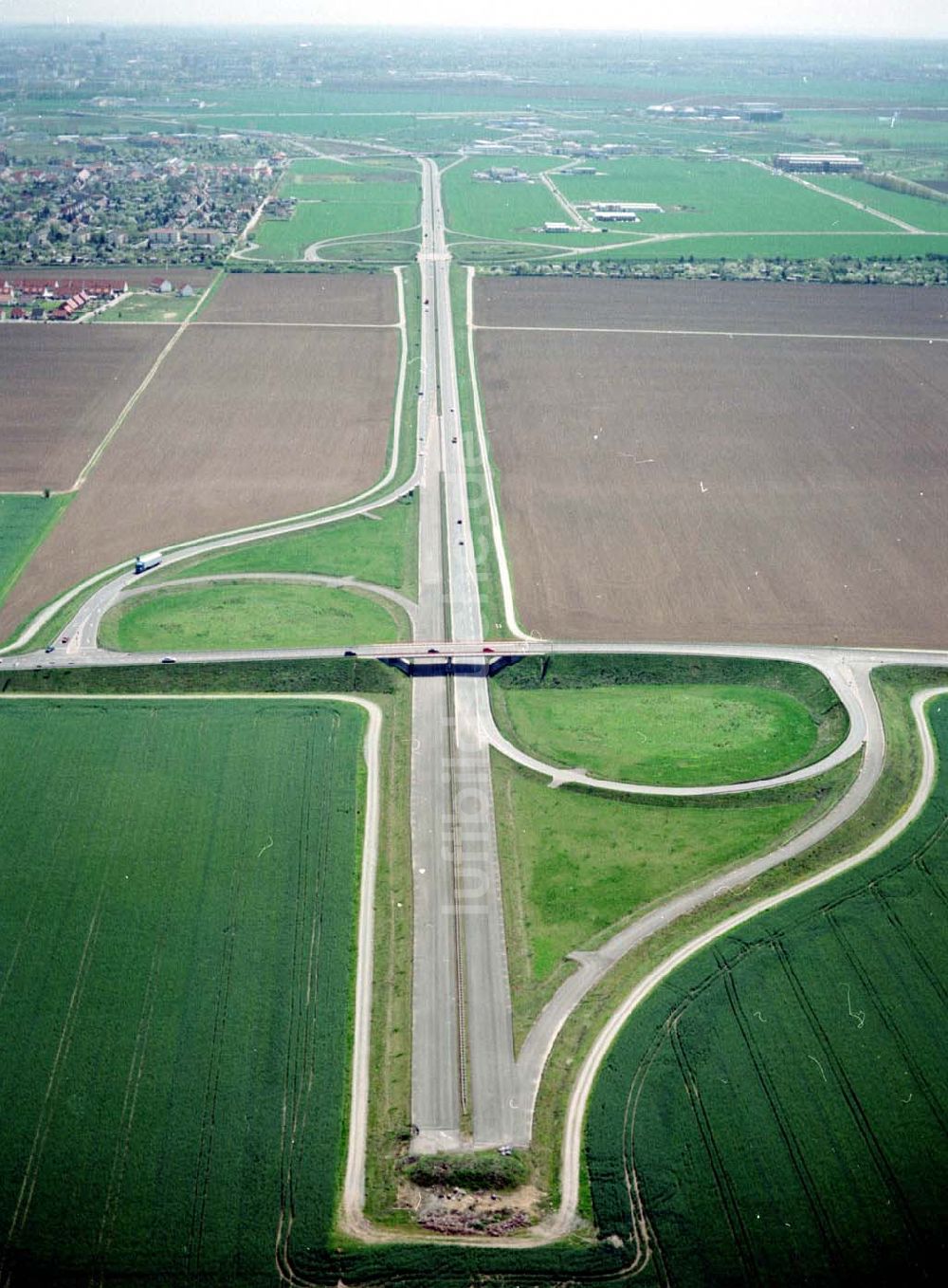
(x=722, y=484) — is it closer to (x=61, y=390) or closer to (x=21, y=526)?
(x=21, y=526)

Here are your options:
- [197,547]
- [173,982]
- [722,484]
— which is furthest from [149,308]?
[173,982]

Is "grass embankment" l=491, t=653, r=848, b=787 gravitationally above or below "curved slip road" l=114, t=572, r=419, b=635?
above

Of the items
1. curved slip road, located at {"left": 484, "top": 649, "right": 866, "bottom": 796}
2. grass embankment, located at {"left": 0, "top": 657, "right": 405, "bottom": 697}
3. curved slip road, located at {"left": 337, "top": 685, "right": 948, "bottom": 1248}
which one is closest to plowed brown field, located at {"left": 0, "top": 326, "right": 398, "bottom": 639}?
grass embankment, located at {"left": 0, "top": 657, "right": 405, "bottom": 697}

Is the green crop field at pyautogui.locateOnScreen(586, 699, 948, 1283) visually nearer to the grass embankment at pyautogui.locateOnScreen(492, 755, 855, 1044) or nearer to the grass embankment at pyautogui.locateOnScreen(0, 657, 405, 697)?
the grass embankment at pyautogui.locateOnScreen(492, 755, 855, 1044)

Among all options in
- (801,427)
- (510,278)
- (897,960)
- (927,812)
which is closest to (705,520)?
(801,427)

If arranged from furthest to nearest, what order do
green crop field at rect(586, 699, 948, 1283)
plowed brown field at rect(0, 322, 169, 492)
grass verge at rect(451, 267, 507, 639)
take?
plowed brown field at rect(0, 322, 169, 492)
grass verge at rect(451, 267, 507, 639)
green crop field at rect(586, 699, 948, 1283)

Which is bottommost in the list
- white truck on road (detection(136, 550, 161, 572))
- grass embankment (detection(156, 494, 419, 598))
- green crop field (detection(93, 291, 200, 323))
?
green crop field (detection(93, 291, 200, 323))

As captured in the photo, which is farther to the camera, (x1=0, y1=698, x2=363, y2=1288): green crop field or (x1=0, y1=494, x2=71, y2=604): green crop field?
(x1=0, y1=494, x2=71, y2=604): green crop field
